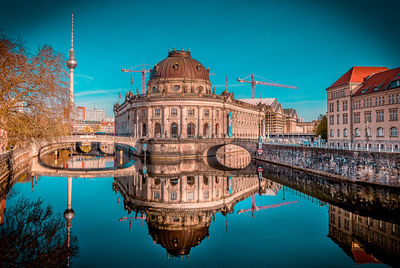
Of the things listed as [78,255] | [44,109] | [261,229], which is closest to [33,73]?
[44,109]

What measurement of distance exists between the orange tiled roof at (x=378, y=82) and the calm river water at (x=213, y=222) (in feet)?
90.3

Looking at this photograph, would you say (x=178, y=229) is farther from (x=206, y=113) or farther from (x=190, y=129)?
(x=206, y=113)

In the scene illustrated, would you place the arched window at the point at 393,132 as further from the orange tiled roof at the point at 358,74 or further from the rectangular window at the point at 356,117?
the orange tiled roof at the point at 358,74

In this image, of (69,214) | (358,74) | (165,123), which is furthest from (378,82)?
(69,214)

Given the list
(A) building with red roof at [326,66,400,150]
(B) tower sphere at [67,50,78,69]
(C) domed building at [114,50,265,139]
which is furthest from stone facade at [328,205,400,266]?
(B) tower sphere at [67,50,78,69]

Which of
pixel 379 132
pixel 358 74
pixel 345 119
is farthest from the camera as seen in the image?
pixel 358 74

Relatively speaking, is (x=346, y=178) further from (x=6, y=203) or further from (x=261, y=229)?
(x=6, y=203)

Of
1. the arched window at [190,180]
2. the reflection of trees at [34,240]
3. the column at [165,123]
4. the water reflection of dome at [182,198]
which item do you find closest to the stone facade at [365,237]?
the water reflection of dome at [182,198]

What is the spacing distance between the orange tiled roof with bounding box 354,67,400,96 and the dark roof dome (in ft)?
137

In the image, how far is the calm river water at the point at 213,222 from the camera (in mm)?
18062

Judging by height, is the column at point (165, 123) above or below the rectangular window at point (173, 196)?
above

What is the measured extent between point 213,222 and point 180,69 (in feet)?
217

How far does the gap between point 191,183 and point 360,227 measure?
22225 mm

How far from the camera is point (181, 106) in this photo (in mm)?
77000
